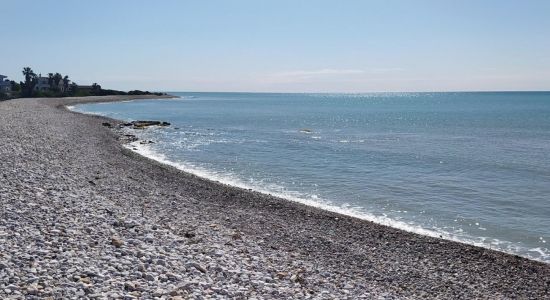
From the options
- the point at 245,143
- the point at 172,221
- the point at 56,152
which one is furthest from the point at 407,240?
the point at 245,143

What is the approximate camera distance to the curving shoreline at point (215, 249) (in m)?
8.77

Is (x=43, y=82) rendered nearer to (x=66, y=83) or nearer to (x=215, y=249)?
(x=66, y=83)

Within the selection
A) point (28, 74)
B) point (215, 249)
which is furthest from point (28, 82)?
point (215, 249)

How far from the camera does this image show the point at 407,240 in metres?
15.7

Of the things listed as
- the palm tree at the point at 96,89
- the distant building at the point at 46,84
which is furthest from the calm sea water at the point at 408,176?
the palm tree at the point at 96,89

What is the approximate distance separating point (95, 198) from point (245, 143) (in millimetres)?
30700

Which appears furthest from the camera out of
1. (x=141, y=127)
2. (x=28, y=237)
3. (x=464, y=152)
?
(x=141, y=127)

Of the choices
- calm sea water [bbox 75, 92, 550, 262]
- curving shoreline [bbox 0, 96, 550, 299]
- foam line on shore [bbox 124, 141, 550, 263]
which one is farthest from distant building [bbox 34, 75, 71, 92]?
curving shoreline [bbox 0, 96, 550, 299]

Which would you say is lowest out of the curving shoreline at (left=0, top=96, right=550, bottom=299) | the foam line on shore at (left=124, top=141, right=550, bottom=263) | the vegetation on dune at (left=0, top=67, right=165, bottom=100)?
the foam line on shore at (left=124, top=141, right=550, bottom=263)

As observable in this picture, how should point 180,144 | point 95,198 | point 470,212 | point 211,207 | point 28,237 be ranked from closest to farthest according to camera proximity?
point 28,237 → point 95,198 → point 211,207 → point 470,212 → point 180,144

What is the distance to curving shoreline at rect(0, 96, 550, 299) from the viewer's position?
28.8 ft

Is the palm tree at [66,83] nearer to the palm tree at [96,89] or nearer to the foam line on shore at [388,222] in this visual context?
the palm tree at [96,89]

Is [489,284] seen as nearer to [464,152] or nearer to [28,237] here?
[28,237]

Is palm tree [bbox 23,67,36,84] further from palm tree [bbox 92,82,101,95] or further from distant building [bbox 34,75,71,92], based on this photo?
palm tree [bbox 92,82,101,95]
